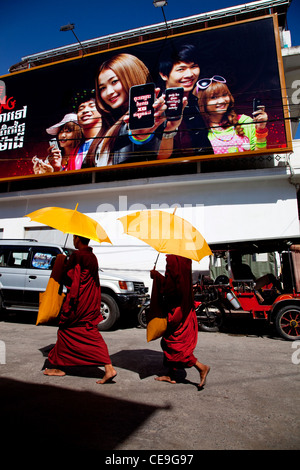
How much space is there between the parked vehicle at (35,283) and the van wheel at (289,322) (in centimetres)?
343

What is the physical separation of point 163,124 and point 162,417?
A: 37.6 feet

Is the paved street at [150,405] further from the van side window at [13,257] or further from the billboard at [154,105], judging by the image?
the billboard at [154,105]

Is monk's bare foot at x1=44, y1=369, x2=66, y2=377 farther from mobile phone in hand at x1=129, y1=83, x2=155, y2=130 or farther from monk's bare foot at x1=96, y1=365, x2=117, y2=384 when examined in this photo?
mobile phone in hand at x1=129, y1=83, x2=155, y2=130

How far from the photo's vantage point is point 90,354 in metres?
3.66

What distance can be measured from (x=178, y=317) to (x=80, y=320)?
1253 millimetres

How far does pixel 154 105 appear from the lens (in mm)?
12641

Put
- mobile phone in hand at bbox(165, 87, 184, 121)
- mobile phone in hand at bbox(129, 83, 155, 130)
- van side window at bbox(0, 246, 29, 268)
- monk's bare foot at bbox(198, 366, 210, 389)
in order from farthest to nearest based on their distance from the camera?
mobile phone in hand at bbox(129, 83, 155, 130), mobile phone in hand at bbox(165, 87, 184, 121), van side window at bbox(0, 246, 29, 268), monk's bare foot at bbox(198, 366, 210, 389)

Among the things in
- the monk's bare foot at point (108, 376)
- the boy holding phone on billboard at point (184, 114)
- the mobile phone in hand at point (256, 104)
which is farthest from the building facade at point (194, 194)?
the monk's bare foot at point (108, 376)

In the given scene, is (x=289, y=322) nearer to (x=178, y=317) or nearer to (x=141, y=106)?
(x=178, y=317)

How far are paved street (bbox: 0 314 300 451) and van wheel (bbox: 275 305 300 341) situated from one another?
1.54 meters

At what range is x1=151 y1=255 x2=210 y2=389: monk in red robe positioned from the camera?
12.0 ft

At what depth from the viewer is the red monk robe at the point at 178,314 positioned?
367cm

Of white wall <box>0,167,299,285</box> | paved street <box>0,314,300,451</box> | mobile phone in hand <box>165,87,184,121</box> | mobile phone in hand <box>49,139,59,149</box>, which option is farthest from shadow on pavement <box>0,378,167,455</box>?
mobile phone in hand <box>49,139,59,149</box>

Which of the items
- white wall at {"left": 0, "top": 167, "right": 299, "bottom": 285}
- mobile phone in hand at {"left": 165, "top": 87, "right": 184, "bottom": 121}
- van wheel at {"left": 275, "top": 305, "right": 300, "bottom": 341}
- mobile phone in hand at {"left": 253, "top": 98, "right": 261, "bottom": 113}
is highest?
mobile phone in hand at {"left": 165, "top": 87, "right": 184, "bottom": 121}
